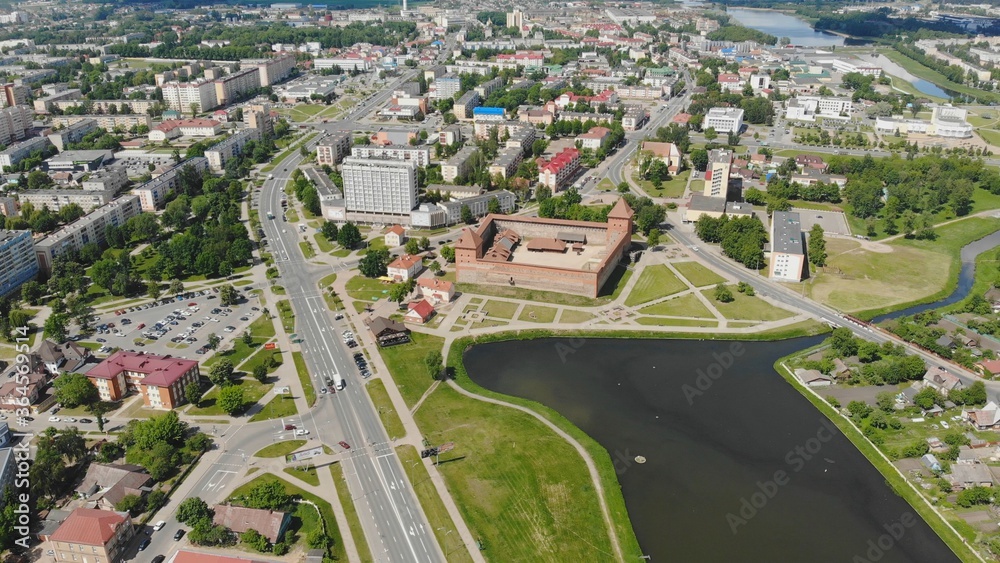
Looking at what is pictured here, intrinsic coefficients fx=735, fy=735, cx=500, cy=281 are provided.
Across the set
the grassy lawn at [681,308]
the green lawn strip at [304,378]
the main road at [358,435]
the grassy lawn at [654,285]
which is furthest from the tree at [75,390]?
the grassy lawn at [681,308]

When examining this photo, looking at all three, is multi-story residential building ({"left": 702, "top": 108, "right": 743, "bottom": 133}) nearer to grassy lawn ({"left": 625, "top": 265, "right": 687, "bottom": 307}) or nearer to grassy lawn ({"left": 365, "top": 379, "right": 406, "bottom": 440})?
grassy lawn ({"left": 625, "top": 265, "right": 687, "bottom": 307})

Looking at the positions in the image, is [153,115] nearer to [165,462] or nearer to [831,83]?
[165,462]

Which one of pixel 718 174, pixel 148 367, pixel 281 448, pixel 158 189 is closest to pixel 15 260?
pixel 158 189

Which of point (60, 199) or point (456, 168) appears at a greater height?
point (456, 168)

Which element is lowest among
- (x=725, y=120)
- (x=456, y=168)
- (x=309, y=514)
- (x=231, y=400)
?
(x=309, y=514)

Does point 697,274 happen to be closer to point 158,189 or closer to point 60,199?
point 158,189

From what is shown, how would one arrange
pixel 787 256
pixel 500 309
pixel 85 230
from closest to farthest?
pixel 500 309
pixel 787 256
pixel 85 230
